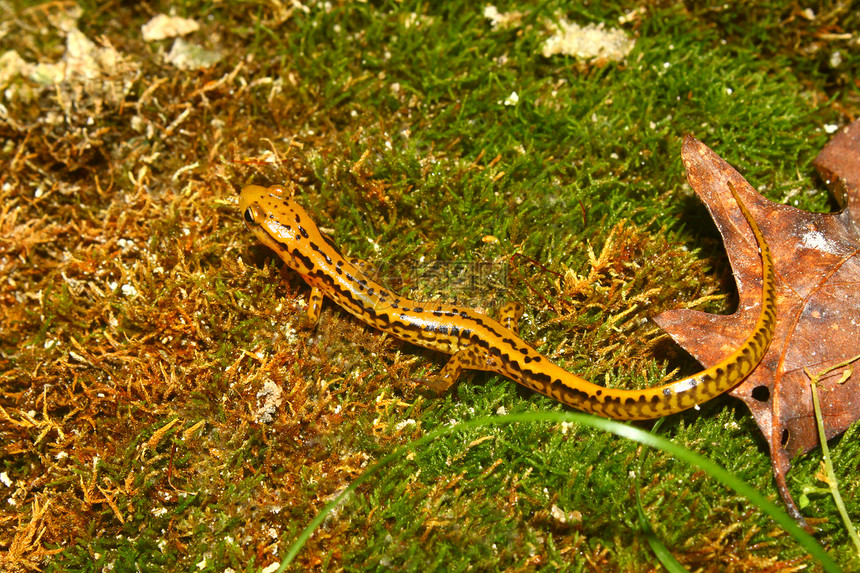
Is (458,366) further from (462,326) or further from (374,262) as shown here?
(374,262)

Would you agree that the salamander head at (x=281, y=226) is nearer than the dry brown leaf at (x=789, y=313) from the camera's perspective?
No

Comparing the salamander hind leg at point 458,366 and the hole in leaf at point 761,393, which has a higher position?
the hole in leaf at point 761,393

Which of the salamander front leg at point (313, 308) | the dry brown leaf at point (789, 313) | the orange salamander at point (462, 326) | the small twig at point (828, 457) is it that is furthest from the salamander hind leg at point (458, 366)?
the small twig at point (828, 457)

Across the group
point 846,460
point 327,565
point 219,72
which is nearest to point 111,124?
point 219,72

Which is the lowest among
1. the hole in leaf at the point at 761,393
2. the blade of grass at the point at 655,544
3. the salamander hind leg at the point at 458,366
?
the blade of grass at the point at 655,544

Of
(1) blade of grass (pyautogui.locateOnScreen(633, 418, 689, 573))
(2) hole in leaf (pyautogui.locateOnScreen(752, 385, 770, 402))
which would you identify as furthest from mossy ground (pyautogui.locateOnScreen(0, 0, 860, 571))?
(2) hole in leaf (pyautogui.locateOnScreen(752, 385, 770, 402))

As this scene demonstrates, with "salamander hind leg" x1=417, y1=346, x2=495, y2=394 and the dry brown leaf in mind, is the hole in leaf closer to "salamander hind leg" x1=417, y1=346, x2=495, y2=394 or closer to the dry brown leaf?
the dry brown leaf

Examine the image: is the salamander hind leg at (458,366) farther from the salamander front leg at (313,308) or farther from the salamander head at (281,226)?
the salamander head at (281,226)

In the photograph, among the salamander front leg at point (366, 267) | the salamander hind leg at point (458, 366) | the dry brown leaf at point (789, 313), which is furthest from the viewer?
the salamander front leg at point (366, 267)
